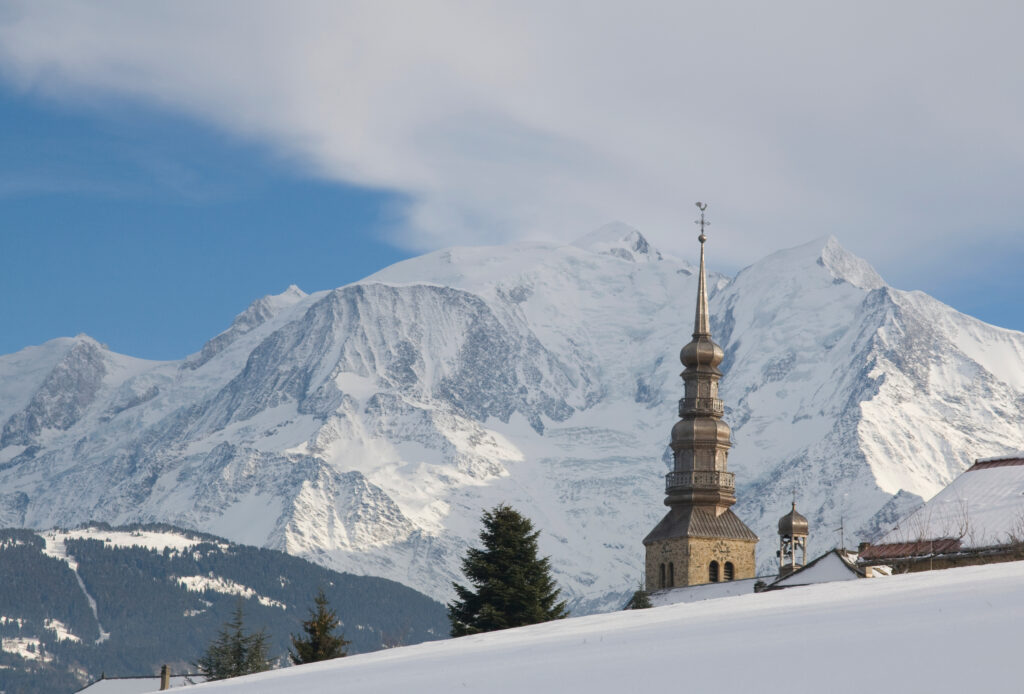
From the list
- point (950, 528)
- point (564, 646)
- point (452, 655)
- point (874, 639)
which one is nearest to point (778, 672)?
point (874, 639)

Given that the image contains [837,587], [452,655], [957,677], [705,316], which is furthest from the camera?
[705,316]

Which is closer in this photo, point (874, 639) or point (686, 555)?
point (874, 639)

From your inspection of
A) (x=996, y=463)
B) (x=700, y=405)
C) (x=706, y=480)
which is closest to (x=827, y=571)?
(x=996, y=463)

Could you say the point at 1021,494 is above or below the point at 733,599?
above

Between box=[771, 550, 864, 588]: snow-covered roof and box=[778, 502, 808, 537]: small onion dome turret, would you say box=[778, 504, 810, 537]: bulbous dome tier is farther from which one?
box=[771, 550, 864, 588]: snow-covered roof

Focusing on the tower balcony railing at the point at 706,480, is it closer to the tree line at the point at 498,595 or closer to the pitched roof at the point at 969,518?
the tree line at the point at 498,595

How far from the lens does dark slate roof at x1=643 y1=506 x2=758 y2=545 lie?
104 metres

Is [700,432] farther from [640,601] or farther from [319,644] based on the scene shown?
[319,644]

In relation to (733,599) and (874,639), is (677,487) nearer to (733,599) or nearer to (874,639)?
(733,599)

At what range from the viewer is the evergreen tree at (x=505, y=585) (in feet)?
231

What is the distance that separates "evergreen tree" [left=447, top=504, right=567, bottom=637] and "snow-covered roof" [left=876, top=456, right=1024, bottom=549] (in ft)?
44.1

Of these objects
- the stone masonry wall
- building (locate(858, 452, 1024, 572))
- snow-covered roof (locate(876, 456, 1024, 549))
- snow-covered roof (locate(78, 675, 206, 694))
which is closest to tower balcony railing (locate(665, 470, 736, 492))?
the stone masonry wall

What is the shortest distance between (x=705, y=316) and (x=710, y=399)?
9374 mm

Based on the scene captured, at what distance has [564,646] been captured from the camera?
3397cm
